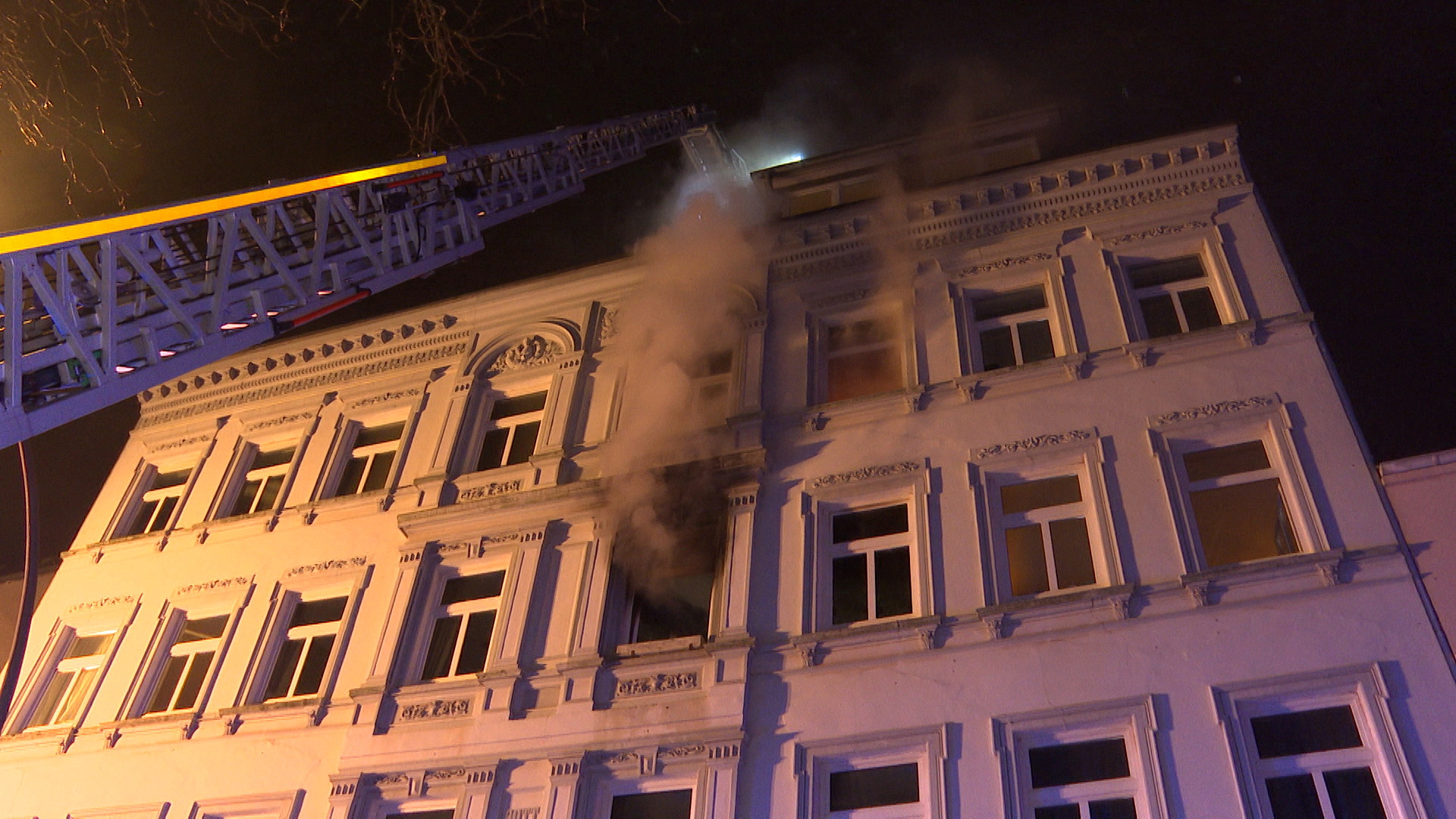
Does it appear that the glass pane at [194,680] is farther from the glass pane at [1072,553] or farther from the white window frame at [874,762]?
the glass pane at [1072,553]

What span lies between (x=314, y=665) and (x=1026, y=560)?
8.52 meters

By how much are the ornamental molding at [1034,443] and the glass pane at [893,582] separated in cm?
143

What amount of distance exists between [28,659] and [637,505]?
8.93m

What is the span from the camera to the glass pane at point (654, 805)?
9.97 meters

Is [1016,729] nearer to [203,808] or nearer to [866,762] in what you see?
[866,762]

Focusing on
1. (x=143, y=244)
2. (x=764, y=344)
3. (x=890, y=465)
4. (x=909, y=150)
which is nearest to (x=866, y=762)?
(x=890, y=465)

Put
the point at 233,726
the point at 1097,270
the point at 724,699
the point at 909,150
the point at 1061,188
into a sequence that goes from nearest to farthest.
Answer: the point at 724,699 → the point at 233,726 → the point at 1097,270 → the point at 1061,188 → the point at 909,150

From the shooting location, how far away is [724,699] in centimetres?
1030

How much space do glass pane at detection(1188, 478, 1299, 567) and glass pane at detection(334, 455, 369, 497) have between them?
10.9m

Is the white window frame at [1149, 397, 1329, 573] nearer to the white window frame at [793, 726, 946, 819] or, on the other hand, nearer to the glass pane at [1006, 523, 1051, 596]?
the glass pane at [1006, 523, 1051, 596]

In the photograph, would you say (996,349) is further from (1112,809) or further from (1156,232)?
(1112,809)

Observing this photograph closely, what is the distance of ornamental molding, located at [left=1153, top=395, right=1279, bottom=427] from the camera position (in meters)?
10.8

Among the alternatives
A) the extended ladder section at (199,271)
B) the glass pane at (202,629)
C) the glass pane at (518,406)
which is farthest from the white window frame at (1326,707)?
the glass pane at (202,629)

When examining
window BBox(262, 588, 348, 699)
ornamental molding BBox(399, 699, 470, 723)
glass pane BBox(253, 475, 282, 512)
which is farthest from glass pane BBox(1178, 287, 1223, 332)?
glass pane BBox(253, 475, 282, 512)
